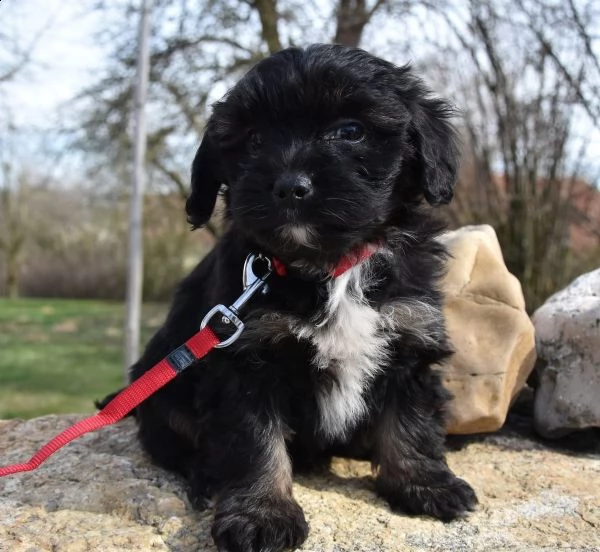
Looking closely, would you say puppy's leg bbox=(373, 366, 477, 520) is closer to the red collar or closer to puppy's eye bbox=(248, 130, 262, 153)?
the red collar

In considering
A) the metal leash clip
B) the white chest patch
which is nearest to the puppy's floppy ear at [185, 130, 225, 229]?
the metal leash clip

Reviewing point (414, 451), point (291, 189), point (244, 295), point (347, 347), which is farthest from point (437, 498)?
point (291, 189)

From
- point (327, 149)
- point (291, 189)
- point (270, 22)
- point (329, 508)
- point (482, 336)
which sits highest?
point (270, 22)

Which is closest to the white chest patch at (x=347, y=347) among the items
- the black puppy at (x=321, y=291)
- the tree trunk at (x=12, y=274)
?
the black puppy at (x=321, y=291)

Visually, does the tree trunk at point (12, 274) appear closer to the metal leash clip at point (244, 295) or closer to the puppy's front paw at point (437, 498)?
the metal leash clip at point (244, 295)

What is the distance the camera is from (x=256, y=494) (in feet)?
8.01

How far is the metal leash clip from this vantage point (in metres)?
2.55

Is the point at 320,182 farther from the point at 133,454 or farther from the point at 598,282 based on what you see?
the point at 598,282

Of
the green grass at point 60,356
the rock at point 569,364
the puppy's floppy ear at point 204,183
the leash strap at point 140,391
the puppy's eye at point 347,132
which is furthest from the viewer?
the green grass at point 60,356

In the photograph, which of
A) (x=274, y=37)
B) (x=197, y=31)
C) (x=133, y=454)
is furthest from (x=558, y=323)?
(x=197, y=31)

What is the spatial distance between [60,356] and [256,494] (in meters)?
→ 14.7

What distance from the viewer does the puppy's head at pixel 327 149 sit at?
91.4 inches

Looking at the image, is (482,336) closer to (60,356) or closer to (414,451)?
(414,451)

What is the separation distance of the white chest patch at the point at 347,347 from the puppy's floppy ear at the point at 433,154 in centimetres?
46
